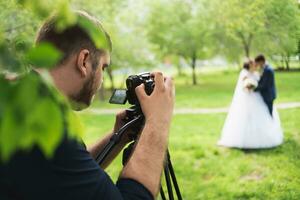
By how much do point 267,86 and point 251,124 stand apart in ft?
2.23

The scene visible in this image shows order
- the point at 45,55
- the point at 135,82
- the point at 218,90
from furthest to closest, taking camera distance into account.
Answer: the point at 218,90 → the point at 135,82 → the point at 45,55

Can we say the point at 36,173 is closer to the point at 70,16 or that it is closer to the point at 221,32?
the point at 70,16

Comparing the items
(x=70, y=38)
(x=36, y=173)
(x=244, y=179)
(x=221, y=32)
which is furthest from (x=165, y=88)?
(x=221, y=32)

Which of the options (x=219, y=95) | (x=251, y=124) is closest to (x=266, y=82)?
(x=251, y=124)

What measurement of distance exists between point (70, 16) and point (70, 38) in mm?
587

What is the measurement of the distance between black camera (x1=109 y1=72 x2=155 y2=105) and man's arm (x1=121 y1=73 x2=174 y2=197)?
11 centimetres

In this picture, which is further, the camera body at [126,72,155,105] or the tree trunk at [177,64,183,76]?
the tree trunk at [177,64,183,76]

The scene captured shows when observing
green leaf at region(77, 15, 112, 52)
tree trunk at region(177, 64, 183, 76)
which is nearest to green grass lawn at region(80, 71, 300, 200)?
green leaf at region(77, 15, 112, 52)

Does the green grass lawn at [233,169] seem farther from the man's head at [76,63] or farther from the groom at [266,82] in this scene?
the man's head at [76,63]

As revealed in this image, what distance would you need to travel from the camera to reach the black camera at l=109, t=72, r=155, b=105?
4.68 feet

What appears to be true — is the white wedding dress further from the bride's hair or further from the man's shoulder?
the man's shoulder

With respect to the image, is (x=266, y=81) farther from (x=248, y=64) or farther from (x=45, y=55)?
(x=45, y=55)

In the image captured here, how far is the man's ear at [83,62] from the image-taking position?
4.10 ft

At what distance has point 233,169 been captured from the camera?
20.3 feet
